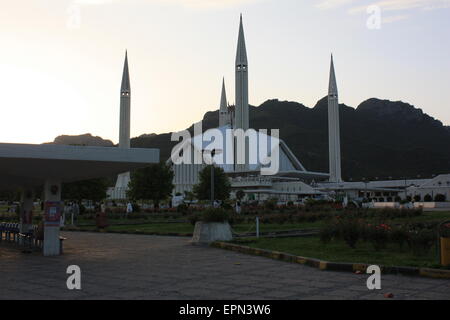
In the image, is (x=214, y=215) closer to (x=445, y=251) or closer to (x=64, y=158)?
(x=64, y=158)

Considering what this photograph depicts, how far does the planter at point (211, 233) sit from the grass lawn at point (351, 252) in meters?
0.72

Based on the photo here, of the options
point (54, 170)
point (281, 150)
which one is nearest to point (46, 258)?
point (54, 170)

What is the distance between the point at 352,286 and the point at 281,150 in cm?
9427

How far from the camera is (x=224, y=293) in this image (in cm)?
641

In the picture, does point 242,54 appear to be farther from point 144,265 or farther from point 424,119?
point 424,119

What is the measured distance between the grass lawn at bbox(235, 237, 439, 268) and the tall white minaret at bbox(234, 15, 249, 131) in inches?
2746

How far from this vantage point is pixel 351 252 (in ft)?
34.1

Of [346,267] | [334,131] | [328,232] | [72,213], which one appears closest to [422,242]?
[328,232]

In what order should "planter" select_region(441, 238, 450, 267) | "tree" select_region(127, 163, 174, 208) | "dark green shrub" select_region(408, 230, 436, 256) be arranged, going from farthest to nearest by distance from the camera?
"tree" select_region(127, 163, 174, 208) → "dark green shrub" select_region(408, 230, 436, 256) → "planter" select_region(441, 238, 450, 267)

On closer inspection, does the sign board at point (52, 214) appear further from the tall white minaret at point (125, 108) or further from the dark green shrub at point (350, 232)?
the tall white minaret at point (125, 108)

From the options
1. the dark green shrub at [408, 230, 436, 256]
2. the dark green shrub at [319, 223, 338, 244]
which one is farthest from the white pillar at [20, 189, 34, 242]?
the dark green shrub at [408, 230, 436, 256]

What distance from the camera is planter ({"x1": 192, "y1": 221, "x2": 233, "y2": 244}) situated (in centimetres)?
1387

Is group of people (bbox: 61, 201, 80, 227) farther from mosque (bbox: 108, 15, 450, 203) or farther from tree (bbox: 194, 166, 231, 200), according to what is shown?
mosque (bbox: 108, 15, 450, 203)

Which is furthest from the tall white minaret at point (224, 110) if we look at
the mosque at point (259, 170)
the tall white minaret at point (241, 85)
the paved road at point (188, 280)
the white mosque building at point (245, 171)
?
the paved road at point (188, 280)
